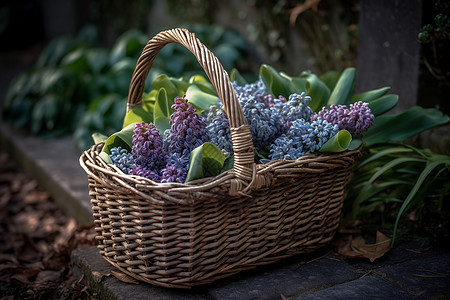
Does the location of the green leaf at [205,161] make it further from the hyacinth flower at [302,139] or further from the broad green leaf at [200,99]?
the broad green leaf at [200,99]

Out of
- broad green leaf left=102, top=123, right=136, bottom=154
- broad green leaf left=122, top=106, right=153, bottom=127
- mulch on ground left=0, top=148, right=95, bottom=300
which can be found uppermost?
broad green leaf left=122, top=106, right=153, bottom=127

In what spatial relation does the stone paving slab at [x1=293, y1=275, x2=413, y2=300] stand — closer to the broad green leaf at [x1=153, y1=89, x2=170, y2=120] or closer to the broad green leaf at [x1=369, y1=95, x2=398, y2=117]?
the broad green leaf at [x1=369, y1=95, x2=398, y2=117]

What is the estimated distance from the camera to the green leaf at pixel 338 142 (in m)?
1.38

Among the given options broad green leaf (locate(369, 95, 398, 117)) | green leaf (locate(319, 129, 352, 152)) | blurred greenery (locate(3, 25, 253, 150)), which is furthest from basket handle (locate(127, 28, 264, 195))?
blurred greenery (locate(3, 25, 253, 150))

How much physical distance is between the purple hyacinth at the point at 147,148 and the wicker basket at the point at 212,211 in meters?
0.09

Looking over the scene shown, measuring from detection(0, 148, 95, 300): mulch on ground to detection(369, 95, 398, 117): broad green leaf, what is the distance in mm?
1231

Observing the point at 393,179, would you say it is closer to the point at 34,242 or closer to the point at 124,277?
the point at 124,277

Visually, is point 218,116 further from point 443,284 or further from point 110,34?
point 110,34

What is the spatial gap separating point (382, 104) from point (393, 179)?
1.10ft

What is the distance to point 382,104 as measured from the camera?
1716mm

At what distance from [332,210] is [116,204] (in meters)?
0.73

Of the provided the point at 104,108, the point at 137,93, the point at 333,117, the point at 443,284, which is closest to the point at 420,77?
the point at 333,117

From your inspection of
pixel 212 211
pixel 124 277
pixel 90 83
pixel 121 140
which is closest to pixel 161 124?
pixel 121 140

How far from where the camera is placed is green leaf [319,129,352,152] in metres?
1.38
